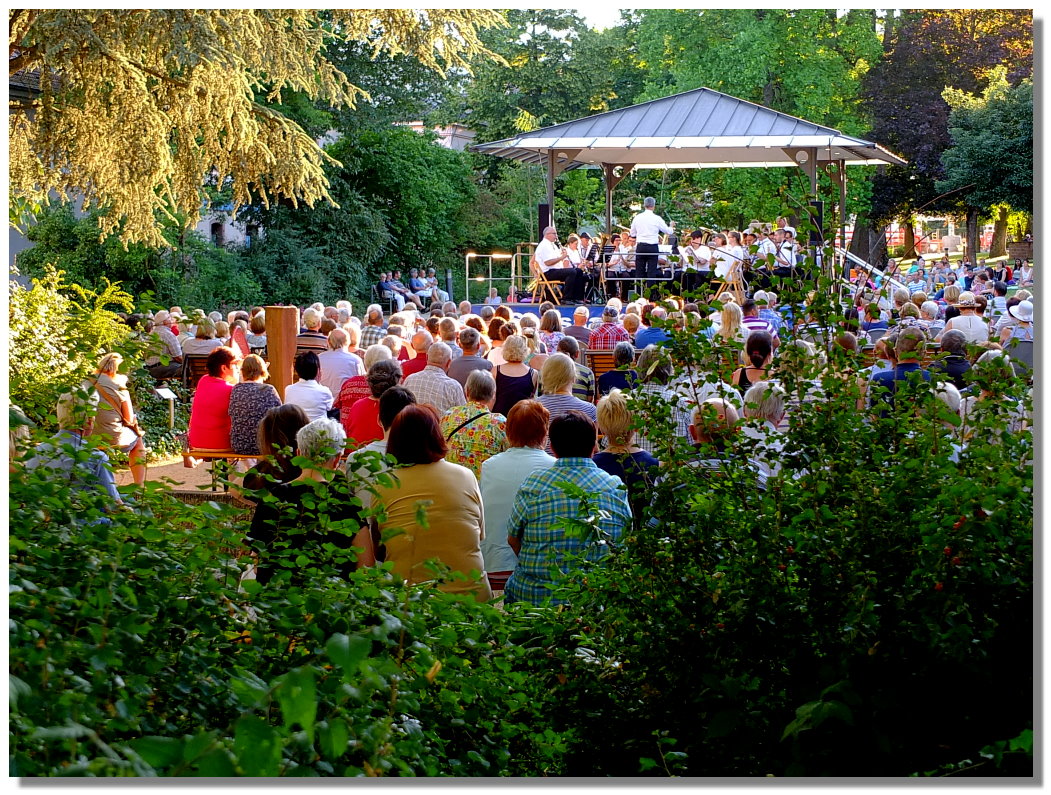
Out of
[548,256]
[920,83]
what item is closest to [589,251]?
[548,256]

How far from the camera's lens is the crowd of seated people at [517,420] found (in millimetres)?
3057

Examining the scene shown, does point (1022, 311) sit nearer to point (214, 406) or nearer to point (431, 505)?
point (214, 406)

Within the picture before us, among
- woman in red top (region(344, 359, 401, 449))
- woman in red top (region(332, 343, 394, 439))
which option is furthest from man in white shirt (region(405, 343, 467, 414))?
woman in red top (region(344, 359, 401, 449))

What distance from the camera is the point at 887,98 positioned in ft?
125

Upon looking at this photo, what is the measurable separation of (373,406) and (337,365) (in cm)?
196

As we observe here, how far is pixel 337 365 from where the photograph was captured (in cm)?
877

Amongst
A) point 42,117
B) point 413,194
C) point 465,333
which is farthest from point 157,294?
point 465,333

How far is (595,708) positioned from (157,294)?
73.7 feet

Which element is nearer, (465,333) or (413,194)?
(465,333)

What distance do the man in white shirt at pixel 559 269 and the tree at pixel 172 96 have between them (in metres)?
7.84

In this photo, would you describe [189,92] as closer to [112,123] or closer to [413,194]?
[112,123]

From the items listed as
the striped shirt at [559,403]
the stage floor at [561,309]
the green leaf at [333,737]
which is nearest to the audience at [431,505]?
the green leaf at [333,737]

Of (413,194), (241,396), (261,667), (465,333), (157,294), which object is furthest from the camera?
(413,194)

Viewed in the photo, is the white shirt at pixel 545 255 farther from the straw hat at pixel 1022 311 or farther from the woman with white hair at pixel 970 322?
the woman with white hair at pixel 970 322
